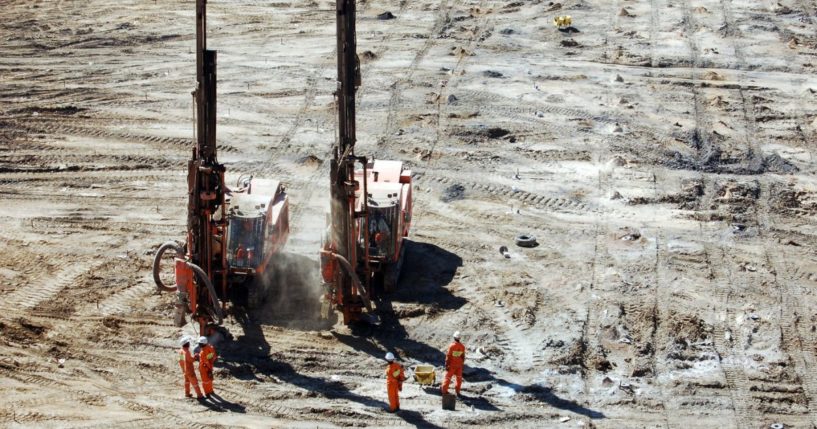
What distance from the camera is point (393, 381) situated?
Answer: 20.5 m

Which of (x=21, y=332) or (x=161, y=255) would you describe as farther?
(x=21, y=332)

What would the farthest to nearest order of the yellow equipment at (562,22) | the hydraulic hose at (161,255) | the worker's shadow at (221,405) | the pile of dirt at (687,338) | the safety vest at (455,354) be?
the yellow equipment at (562,22) < the pile of dirt at (687,338) < the hydraulic hose at (161,255) < the safety vest at (455,354) < the worker's shadow at (221,405)

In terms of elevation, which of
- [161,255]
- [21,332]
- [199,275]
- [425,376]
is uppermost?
[161,255]

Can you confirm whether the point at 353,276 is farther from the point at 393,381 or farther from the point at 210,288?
the point at 393,381

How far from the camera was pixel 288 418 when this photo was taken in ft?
67.2

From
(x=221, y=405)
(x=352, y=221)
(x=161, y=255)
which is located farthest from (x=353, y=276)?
(x=221, y=405)

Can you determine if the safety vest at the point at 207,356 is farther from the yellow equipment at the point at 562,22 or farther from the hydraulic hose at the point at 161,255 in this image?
the yellow equipment at the point at 562,22

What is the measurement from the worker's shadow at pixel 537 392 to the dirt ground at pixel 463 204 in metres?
0.05

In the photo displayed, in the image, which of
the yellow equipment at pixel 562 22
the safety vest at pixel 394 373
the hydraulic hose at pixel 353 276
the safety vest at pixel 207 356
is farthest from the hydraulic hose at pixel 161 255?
the yellow equipment at pixel 562 22

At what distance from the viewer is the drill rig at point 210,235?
21859 mm

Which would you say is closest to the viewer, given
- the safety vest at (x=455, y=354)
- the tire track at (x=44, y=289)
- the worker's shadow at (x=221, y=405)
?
the worker's shadow at (x=221, y=405)

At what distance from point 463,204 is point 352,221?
7.33 metres

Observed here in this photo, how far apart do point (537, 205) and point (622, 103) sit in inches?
282

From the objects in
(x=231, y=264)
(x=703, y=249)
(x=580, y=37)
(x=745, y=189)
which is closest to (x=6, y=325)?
(x=231, y=264)
